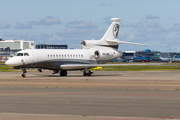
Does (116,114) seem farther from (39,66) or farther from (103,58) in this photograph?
(103,58)

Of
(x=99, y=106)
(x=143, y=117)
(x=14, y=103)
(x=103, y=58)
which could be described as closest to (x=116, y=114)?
(x=143, y=117)

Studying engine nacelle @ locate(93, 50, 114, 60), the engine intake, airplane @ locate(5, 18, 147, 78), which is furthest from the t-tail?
the engine intake

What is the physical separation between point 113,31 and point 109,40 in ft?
6.94

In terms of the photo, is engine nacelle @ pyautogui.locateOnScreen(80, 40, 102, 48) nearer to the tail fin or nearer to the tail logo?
the tail fin

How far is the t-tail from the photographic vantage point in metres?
56.2

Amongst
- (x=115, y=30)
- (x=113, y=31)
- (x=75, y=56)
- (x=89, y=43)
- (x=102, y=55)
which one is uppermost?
(x=115, y=30)

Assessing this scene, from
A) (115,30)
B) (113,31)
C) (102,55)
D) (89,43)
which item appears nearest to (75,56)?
(89,43)

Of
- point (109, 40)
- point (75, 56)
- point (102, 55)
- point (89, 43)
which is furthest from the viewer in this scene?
point (109, 40)

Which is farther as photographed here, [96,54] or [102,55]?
[102,55]

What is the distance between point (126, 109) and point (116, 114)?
1.55m

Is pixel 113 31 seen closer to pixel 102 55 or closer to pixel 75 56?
pixel 102 55

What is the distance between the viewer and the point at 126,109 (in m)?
15.2

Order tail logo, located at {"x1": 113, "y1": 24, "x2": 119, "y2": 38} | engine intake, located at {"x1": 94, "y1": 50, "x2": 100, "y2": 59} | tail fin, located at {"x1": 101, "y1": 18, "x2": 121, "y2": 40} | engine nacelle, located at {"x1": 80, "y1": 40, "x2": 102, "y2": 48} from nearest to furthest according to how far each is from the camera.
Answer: engine intake, located at {"x1": 94, "y1": 50, "x2": 100, "y2": 59}, engine nacelle, located at {"x1": 80, "y1": 40, "x2": 102, "y2": 48}, tail fin, located at {"x1": 101, "y1": 18, "x2": 121, "y2": 40}, tail logo, located at {"x1": 113, "y1": 24, "x2": 119, "y2": 38}

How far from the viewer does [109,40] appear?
56.7 meters
